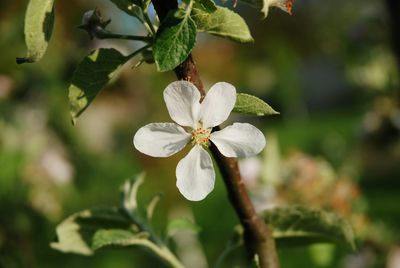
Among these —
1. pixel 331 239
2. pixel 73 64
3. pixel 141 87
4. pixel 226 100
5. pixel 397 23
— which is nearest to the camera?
pixel 226 100

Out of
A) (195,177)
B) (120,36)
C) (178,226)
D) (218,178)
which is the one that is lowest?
(218,178)

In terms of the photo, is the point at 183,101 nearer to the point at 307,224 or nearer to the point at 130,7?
the point at 130,7

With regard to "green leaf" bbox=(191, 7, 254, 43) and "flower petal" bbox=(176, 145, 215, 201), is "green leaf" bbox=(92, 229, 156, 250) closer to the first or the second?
"flower petal" bbox=(176, 145, 215, 201)

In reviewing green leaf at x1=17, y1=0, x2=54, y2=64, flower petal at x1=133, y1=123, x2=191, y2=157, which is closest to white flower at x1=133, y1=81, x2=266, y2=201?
flower petal at x1=133, y1=123, x2=191, y2=157

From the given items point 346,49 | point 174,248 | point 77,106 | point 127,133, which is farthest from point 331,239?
point 127,133

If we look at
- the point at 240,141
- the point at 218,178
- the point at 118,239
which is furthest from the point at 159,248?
the point at 218,178

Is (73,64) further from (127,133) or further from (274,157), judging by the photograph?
(127,133)
